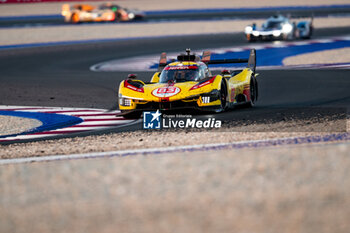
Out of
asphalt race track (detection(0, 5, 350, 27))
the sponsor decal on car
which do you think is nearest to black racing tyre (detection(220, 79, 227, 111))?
the sponsor decal on car

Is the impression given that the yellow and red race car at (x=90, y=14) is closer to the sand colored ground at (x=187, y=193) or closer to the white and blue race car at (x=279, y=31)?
the white and blue race car at (x=279, y=31)

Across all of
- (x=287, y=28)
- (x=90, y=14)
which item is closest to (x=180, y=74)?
(x=287, y=28)

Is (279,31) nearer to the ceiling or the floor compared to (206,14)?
nearer to the ceiling

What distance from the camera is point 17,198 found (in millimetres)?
7113

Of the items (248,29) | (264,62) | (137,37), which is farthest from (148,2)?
(264,62)

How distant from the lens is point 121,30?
1460 inches

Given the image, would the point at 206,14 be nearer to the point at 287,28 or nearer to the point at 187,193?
the point at 287,28

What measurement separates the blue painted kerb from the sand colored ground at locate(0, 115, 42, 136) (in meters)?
0.17

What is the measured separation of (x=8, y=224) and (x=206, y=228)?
173 centimetres

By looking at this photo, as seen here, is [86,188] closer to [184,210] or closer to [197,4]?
[184,210]

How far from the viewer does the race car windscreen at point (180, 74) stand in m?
13.3

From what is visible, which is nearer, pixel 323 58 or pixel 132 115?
pixel 132 115

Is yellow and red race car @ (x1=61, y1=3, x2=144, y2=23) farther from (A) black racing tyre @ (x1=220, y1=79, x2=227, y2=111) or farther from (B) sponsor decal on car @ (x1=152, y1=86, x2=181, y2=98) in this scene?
(B) sponsor decal on car @ (x1=152, y1=86, x2=181, y2=98)

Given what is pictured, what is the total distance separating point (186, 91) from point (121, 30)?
2493 cm
